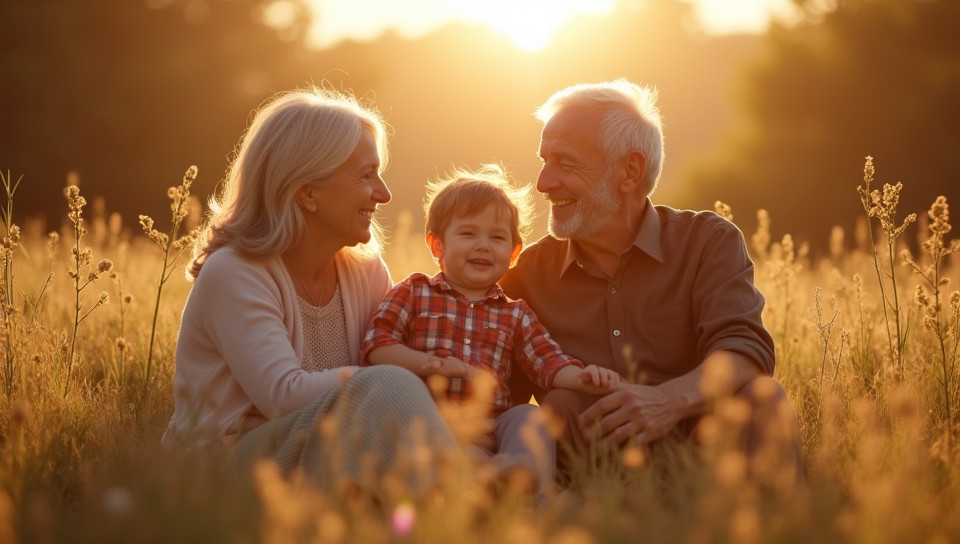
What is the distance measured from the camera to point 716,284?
4082 millimetres

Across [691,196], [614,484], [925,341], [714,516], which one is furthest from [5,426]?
[691,196]

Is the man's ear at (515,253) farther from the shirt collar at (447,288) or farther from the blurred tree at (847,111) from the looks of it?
the blurred tree at (847,111)

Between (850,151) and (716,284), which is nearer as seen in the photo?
(716,284)

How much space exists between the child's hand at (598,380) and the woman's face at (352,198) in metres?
1.10

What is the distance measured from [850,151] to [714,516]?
1789cm

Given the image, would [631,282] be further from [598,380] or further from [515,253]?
[598,380]

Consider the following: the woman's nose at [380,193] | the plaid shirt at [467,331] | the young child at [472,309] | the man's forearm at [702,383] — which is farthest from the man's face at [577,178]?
the man's forearm at [702,383]

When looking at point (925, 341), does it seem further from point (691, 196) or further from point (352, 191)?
point (691, 196)

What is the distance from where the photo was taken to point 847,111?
18.7 m

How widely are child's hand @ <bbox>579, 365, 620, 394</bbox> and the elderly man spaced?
5 centimetres

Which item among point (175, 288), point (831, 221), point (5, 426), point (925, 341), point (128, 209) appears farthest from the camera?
point (128, 209)

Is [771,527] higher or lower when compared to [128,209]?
lower

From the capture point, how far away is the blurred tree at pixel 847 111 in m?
17.9

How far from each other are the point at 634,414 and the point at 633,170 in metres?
1.35
